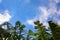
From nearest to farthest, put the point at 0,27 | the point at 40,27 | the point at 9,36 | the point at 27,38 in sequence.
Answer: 1. the point at 40,27
2. the point at 0,27
3. the point at 9,36
4. the point at 27,38

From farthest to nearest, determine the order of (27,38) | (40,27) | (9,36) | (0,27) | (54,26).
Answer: (27,38), (9,36), (0,27), (40,27), (54,26)

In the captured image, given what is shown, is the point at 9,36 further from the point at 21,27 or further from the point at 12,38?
the point at 21,27

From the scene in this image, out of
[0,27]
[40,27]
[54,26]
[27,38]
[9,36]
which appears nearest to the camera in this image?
[54,26]

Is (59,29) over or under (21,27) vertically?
under

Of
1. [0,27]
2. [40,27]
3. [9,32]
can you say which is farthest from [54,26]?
[9,32]

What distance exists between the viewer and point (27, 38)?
38969mm

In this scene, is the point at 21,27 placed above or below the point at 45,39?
above

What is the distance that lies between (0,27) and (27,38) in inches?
298

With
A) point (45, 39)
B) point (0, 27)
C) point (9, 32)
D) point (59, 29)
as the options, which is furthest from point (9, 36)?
point (59, 29)

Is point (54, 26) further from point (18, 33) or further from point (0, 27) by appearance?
point (18, 33)

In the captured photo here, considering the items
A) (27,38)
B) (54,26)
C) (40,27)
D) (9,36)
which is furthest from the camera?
(27,38)

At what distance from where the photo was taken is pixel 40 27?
18234mm

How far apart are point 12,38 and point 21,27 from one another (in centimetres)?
328

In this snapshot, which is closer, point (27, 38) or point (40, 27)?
point (40, 27)
